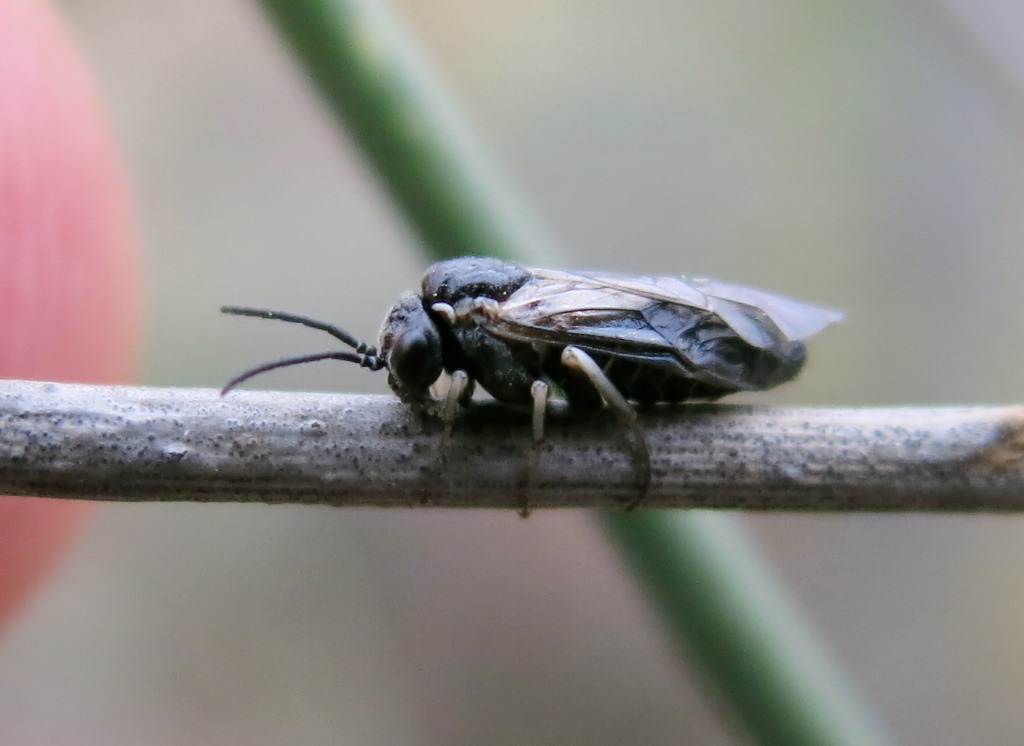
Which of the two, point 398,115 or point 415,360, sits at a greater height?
point 398,115

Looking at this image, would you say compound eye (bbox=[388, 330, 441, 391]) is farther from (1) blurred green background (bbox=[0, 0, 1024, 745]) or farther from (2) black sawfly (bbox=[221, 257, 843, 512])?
(1) blurred green background (bbox=[0, 0, 1024, 745])

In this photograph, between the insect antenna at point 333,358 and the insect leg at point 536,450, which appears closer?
the insect leg at point 536,450

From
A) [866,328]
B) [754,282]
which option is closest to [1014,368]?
[866,328]

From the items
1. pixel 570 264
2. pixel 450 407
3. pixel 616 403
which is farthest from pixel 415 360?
pixel 570 264

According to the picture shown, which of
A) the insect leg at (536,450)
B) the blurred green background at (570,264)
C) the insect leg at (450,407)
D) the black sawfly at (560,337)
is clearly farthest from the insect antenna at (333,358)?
the blurred green background at (570,264)

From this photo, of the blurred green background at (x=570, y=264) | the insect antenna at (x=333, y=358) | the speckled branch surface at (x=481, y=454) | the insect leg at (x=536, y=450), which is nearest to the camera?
the speckled branch surface at (x=481, y=454)

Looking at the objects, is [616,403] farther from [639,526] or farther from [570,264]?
[570,264]

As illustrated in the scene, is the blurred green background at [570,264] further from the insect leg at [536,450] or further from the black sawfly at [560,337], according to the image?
the insect leg at [536,450]
